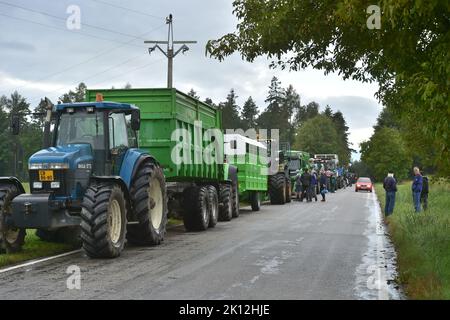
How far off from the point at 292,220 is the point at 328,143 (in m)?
92.8

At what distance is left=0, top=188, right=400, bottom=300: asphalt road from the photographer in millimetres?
7574

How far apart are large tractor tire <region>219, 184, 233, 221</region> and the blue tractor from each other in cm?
684

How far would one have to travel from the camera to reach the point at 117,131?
11562mm

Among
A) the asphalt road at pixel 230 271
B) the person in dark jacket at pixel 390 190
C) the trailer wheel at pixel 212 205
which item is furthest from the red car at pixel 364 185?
the asphalt road at pixel 230 271

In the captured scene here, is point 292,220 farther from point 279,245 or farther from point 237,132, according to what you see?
point 279,245

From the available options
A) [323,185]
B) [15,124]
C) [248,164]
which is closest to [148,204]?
[15,124]

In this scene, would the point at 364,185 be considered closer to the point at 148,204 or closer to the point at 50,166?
the point at 148,204

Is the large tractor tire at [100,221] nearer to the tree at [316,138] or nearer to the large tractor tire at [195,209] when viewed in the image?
the large tractor tire at [195,209]

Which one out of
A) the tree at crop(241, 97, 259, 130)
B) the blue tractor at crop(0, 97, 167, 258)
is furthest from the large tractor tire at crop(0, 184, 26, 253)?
the tree at crop(241, 97, 259, 130)

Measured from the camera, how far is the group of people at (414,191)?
2036 centimetres

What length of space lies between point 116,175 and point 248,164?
12.1 metres

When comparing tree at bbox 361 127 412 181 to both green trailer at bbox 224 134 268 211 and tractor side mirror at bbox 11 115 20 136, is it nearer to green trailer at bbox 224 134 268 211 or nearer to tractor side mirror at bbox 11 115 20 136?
green trailer at bbox 224 134 268 211

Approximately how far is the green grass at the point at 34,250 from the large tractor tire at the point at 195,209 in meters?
→ 4.06
